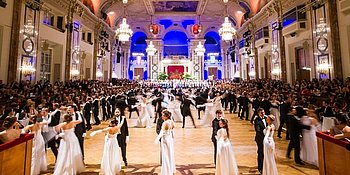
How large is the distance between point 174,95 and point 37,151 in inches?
352

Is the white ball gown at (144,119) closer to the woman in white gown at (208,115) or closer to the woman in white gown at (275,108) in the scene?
the woman in white gown at (208,115)

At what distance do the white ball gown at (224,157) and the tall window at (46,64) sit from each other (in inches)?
494

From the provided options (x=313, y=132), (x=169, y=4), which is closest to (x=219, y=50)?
(x=169, y=4)

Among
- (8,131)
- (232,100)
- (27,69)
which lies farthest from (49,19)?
(8,131)

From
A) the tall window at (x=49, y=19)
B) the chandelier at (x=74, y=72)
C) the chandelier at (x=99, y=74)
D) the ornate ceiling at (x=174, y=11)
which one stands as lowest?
the chandelier at (x=74, y=72)

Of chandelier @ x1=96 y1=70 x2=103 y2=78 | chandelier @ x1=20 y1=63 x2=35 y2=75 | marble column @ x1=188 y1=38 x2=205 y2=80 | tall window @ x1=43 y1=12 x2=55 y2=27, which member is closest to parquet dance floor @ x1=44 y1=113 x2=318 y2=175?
chandelier @ x1=20 y1=63 x2=35 y2=75

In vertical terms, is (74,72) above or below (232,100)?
above

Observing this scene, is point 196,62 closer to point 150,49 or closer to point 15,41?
point 150,49

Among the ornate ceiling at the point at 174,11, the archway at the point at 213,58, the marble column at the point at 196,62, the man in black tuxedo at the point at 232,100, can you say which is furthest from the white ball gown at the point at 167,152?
the archway at the point at 213,58

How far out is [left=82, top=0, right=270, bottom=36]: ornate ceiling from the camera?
63.9 ft

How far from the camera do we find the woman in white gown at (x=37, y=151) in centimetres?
429

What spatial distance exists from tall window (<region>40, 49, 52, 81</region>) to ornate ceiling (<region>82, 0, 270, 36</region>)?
5719mm

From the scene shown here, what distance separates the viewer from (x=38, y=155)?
4438 millimetres

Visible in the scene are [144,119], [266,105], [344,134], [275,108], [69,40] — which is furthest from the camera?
[69,40]
